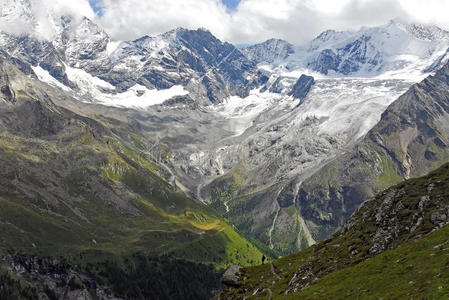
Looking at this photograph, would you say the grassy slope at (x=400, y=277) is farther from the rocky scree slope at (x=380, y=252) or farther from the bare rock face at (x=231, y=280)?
the bare rock face at (x=231, y=280)

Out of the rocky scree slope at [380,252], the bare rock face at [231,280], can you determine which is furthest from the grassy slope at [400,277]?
the bare rock face at [231,280]

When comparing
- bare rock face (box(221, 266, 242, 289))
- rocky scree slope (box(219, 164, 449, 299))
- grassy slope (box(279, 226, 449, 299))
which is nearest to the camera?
grassy slope (box(279, 226, 449, 299))

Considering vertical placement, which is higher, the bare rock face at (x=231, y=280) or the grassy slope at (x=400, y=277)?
the grassy slope at (x=400, y=277)

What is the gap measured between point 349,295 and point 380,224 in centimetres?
4564

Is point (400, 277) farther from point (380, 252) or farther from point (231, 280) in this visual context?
point (231, 280)

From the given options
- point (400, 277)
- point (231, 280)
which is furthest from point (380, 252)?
point (231, 280)

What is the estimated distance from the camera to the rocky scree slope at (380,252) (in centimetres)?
6438

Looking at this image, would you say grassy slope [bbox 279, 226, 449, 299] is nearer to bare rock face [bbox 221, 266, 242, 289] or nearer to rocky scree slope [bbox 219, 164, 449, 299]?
rocky scree slope [bbox 219, 164, 449, 299]

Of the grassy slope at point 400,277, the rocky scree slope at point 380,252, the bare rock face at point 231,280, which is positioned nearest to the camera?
the grassy slope at point 400,277

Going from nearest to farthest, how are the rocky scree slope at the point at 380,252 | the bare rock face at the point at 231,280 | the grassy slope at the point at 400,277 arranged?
the grassy slope at the point at 400,277, the rocky scree slope at the point at 380,252, the bare rock face at the point at 231,280

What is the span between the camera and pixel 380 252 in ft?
310

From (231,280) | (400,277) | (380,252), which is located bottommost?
(231,280)

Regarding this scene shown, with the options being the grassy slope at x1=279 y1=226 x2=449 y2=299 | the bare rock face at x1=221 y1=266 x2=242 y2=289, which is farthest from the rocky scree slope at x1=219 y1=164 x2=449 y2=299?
the bare rock face at x1=221 y1=266 x2=242 y2=289

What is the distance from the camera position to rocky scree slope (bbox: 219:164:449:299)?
64375 millimetres
